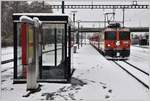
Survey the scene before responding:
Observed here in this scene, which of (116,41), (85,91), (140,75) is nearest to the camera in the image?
(85,91)

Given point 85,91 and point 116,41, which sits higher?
point 116,41

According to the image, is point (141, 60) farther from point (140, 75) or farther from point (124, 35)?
point (140, 75)

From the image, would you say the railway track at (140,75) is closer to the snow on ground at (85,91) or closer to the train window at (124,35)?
the snow on ground at (85,91)

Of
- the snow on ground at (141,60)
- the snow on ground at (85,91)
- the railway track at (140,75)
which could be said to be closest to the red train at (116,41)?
the snow on ground at (141,60)

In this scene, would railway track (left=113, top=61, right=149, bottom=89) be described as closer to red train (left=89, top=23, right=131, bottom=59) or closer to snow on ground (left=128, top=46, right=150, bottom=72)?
snow on ground (left=128, top=46, right=150, bottom=72)

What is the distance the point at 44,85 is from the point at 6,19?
43597mm

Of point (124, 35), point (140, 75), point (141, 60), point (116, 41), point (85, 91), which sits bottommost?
point (141, 60)

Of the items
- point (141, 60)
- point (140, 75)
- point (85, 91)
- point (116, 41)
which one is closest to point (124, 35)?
point (116, 41)

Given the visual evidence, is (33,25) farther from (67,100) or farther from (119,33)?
(119,33)

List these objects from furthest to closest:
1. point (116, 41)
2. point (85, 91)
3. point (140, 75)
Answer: point (116, 41) < point (140, 75) < point (85, 91)

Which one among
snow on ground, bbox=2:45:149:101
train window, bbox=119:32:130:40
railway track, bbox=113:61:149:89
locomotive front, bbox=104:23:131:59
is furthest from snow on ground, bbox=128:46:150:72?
snow on ground, bbox=2:45:149:101

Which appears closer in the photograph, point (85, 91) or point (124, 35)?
point (85, 91)

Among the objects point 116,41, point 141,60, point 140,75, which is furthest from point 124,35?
point 140,75

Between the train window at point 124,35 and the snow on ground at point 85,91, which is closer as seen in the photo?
the snow on ground at point 85,91
